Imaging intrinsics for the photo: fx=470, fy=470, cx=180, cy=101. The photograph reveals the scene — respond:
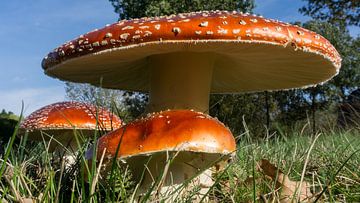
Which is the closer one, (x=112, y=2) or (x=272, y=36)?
(x=272, y=36)

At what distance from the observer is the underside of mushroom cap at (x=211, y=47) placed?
2035 mm

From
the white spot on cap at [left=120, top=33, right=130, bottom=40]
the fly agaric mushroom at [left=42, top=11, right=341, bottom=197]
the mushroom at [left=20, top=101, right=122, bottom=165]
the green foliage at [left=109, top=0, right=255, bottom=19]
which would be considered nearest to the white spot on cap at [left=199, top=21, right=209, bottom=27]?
the fly agaric mushroom at [left=42, top=11, right=341, bottom=197]

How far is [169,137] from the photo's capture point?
6.61ft

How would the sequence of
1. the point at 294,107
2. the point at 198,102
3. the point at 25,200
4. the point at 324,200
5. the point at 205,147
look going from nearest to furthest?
the point at 25,200, the point at 205,147, the point at 324,200, the point at 198,102, the point at 294,107

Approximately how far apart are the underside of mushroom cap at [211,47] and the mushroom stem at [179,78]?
0.09 meters

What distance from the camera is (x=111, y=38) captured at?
6.89ft

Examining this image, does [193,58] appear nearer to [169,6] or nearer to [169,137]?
[169,137]

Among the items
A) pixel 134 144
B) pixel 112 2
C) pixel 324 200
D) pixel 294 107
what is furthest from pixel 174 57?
pixel 294 107

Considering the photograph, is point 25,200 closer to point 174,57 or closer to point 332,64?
point 174,57

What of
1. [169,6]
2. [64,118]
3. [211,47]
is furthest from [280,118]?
[211,47]

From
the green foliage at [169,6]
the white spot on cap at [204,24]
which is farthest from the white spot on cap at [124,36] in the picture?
the green foliage at [169,6]

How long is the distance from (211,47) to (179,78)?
0.39 metres

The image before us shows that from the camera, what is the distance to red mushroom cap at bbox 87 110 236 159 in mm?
1997

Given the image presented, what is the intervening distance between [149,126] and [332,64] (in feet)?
3.60
